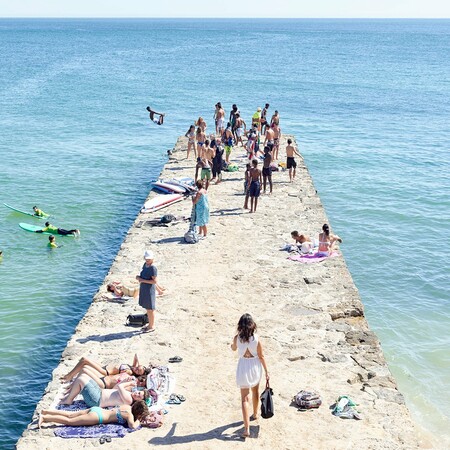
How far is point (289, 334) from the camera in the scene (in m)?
15.1

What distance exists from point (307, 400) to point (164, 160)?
26531 mm

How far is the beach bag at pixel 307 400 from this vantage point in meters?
12.3

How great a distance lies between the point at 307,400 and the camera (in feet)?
40.5

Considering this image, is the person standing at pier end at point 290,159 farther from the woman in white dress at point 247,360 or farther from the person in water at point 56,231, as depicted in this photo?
the woman in white dress at point 247,360

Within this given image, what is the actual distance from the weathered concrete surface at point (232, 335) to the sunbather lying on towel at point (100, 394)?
0.58 m

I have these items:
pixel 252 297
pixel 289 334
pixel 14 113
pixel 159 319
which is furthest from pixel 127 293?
pixel 14 113

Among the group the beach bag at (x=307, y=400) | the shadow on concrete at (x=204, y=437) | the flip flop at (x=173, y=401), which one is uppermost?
the beach bag at (x=307, y=400)

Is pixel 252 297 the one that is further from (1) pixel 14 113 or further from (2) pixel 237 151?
(1) pixel 14 113

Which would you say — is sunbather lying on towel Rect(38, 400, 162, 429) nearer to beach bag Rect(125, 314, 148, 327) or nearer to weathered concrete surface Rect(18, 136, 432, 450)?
weathered concrete surface Rect(18, 136, 432, 450)

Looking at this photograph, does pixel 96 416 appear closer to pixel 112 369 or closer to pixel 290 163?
pixel 112 369

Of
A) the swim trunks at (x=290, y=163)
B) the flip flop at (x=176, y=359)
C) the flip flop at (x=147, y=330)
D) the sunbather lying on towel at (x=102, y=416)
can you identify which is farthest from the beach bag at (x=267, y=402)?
the swim trunks at (x=290, y=163)

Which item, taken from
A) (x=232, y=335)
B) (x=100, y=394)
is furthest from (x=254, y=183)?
(x=100, y=394)

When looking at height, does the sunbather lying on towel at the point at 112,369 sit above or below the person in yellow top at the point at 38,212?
above

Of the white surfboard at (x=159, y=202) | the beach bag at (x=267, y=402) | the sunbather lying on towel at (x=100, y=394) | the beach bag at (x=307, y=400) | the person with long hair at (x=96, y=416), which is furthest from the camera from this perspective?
the white surfboard at (x=159, y=202)
